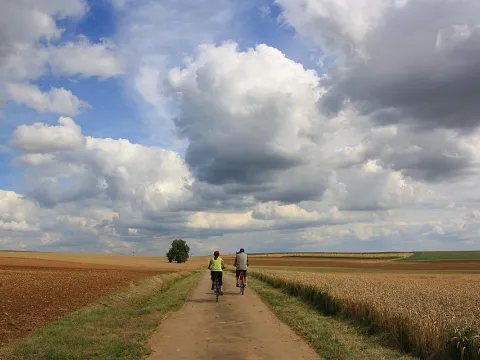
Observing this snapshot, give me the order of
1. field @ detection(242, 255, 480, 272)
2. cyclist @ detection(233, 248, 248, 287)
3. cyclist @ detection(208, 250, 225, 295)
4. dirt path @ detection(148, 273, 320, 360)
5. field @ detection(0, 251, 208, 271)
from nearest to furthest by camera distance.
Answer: dirt path @ detection(148, 273, 320, 360) < cyclist @ detection(208, 250, 225, 295) < cyclist @ detection(233, 248, 248, 287) < field @ detection(0, 251, 208, 271) < field @ detection(242, 255, 480, 272)

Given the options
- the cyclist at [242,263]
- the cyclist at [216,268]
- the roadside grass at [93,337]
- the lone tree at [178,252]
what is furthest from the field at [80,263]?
the roadside grass at [93,337]

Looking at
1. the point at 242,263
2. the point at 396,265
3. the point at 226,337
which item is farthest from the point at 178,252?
the point at 226,337

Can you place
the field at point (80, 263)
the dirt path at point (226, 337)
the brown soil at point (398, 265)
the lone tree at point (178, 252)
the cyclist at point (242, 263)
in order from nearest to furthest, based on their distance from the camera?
1. the dirt path at point (226, 337)
2. the cyclist at point (242, 263)
3. the field at point (80, 263)
4. the brown soil at point (398, 265)
5. the lone tree at point (178, 252)

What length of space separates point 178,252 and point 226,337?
510 ft

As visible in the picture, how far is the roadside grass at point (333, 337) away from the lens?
11606 millimetres

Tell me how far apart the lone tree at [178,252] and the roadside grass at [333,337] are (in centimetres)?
14821

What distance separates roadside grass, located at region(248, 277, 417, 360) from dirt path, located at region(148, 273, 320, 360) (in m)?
0.39

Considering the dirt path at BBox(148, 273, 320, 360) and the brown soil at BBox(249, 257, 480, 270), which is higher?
the dirt path at BBox(148, 273, 320, 360)

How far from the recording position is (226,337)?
1343 cm

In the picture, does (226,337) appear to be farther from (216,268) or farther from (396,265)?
(396,265)

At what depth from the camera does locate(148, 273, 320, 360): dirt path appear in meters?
11.2

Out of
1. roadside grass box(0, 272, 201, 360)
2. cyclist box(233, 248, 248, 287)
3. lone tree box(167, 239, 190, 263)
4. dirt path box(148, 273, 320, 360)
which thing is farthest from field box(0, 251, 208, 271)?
dirt path box(148, 273, 320, 360)

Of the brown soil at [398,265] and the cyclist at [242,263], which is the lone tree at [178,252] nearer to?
the brown soil at [398,265]

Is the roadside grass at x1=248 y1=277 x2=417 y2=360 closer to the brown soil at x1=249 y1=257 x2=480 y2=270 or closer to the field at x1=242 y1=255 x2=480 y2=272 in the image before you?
the field at x1=242 y1=255 x2=480 y2=272
